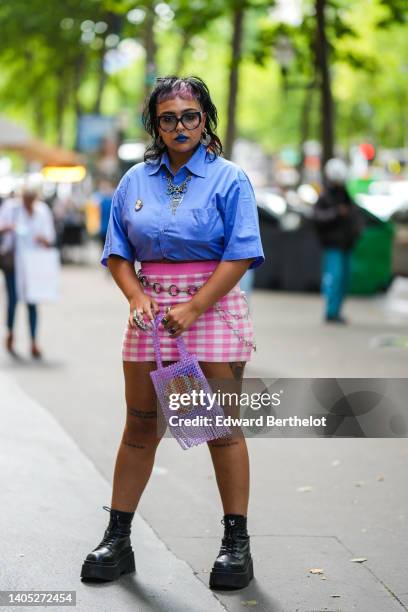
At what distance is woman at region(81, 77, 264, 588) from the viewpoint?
4.80 meters

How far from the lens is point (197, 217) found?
4773 mm

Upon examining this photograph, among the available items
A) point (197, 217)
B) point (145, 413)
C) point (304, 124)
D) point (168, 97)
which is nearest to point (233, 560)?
point (145, 413)

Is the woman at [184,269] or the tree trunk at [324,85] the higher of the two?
the tree trunk at [324,85]

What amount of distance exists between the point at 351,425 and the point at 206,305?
3.51ft

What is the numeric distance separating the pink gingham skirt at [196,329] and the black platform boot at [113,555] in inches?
24.2

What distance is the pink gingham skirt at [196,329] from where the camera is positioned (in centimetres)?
486

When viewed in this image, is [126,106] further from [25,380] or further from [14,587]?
[14,587]

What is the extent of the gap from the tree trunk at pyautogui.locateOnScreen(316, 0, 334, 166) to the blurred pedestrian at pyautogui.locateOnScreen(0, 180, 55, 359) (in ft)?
25.4

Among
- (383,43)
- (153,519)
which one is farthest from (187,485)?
(383,43)

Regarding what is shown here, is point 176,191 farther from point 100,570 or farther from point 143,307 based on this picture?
point 100,570

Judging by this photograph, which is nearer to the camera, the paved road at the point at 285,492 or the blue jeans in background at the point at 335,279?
the paved road at the point at 285,492

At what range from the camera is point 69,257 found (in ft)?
102

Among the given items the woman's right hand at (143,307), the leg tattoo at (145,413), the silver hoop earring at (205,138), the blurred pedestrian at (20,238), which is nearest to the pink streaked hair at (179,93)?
the silver hoop earring at (205,138)

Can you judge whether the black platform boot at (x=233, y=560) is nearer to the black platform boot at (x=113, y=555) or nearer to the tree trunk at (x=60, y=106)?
the black platform boot at (x=113, y=555)
